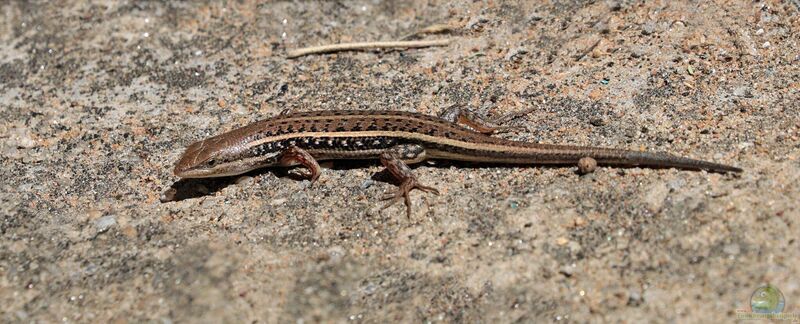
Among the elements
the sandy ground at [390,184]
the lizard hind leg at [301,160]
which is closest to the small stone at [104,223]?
the sandy ground at [390,184]

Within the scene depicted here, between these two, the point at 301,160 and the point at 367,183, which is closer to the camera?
the point at 367,183

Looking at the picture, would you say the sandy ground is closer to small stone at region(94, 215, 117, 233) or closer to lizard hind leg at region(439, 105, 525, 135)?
small stone at region(94, 215, 117, 233)

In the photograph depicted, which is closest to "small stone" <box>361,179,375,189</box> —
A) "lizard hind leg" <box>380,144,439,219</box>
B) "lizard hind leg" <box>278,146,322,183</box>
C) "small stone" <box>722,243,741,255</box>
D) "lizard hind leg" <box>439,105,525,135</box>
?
"lizard hind leg" <box>380,144,439,219</box>

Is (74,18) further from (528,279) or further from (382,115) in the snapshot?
(528,279)
